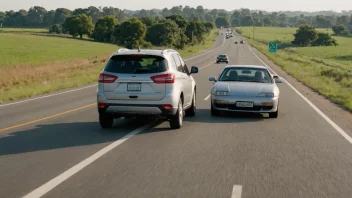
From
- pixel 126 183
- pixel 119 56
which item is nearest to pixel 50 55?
pixel 119 56

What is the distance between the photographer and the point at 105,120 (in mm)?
12172

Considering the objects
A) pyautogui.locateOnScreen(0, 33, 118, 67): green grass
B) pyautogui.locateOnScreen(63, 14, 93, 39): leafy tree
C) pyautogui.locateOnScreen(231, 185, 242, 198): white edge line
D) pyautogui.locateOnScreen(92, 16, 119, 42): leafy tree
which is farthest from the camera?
pyautogui.locateOnScreen(63, 14, 93, 39): leafy tree

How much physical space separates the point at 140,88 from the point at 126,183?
4693mm

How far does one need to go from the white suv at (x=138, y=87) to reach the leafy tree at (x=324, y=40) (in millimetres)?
157847

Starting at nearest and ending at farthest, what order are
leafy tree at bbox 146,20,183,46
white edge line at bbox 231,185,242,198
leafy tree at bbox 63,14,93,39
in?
white edge line at bbox 231,185,242,198 → leafy tree at bbox 146,20,183,46 → leafy tree at bbox 63,14,93,39

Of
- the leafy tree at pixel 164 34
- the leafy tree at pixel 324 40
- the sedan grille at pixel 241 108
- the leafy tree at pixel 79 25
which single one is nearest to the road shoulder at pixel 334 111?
the sedan grille at pixel 241 108

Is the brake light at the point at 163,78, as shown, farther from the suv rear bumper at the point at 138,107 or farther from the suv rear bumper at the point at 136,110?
the suv rear bumper at the point at 136,110

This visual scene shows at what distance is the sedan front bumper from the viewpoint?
1430 cm

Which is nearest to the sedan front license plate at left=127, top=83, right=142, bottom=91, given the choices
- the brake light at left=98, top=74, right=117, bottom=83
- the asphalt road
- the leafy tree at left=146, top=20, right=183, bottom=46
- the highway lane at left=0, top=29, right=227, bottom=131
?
the brake light at left=98, top=74, right=117, bottom=83

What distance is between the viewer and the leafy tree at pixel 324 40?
6432 inches

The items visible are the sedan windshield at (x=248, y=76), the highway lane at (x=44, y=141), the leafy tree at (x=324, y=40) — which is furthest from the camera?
the leafy tree at (x=324, y=40)

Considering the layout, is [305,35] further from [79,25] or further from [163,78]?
[163,78]

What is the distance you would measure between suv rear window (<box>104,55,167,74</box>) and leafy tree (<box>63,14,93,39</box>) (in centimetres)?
12741

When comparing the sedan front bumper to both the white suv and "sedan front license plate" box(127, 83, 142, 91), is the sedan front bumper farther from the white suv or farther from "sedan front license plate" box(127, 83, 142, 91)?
"sedan front license plate" box(127, 83, 142, 91)
